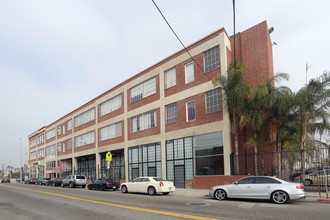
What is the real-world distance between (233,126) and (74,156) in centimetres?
3258

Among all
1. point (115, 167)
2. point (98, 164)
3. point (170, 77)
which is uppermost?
point (170, 77)

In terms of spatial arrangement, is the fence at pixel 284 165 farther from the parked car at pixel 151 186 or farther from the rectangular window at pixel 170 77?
the rectangular window at pixel 170 77

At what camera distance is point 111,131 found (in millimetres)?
36500

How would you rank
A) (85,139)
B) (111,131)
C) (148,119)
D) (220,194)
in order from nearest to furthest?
(220,194)
(148,119)
(111,131)
(85,139)

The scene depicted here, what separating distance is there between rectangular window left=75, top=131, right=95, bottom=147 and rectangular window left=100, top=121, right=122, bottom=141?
2987mm

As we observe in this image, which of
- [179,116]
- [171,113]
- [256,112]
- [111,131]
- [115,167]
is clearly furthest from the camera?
[111,131]

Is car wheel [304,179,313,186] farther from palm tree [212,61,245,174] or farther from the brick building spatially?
the brick building

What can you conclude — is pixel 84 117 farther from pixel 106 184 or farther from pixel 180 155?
pixel 180 155

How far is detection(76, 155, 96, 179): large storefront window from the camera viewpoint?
41.3 meters

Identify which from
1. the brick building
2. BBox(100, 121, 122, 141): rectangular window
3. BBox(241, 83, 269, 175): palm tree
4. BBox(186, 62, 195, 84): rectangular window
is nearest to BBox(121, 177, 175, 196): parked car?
the brick building

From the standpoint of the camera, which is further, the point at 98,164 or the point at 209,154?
the point at 98,164

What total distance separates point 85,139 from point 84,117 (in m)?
3.51

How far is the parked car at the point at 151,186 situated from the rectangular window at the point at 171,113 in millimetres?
7546

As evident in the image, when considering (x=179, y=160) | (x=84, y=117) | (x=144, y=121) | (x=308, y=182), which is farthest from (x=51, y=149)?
(x=308, y=182)
